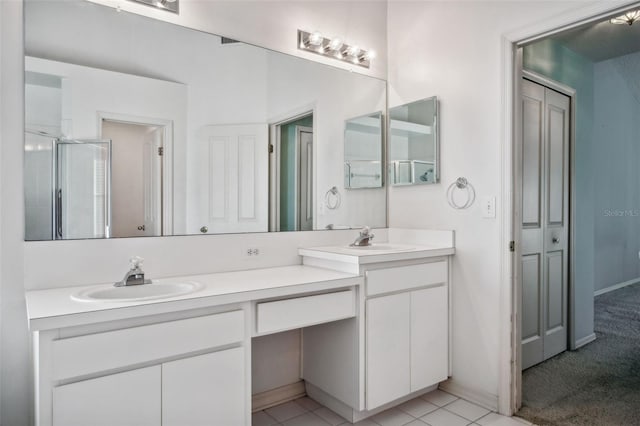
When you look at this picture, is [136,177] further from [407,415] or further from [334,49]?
[407,415]

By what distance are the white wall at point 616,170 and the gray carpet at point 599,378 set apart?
9.0 inches

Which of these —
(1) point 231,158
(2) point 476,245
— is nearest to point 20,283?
(1) point 231,158

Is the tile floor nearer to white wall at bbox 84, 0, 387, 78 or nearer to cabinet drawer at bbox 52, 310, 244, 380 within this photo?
cabinet drawer at bbox 52, 310, 244, 380

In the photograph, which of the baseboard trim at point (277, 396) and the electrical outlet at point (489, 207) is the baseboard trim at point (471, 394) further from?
the electrical outlet at point (489, 207)

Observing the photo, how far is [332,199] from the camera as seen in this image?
260 cm

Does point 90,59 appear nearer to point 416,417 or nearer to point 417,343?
point 417,343

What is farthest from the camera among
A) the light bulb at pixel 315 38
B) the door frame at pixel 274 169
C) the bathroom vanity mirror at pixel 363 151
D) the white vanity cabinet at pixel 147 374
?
the bathroom vanity mirror at pixel 363 151

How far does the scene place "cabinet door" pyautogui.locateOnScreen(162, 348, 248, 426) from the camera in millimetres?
1466

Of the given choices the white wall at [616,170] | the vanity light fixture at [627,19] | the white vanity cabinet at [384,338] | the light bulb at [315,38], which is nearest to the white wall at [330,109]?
the light bulb at [315,38]

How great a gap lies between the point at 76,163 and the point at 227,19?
107 cm

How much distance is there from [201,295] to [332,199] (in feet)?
4.13

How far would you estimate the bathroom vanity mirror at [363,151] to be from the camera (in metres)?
2.70

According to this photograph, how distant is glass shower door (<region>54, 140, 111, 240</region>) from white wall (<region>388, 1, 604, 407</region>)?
5.99ft

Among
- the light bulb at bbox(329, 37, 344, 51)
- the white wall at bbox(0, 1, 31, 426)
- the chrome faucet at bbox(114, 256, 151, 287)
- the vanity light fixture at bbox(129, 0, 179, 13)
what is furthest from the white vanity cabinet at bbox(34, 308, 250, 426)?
the light bulb at bbox(329, 37, 344, 51)
